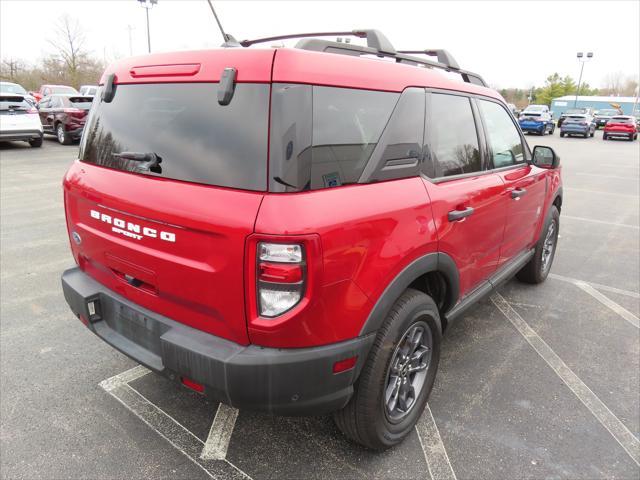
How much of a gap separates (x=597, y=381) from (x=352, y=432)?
6.31 feet

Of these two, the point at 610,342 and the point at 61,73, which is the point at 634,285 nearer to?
the point at 610,342

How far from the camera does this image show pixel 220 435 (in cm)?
254

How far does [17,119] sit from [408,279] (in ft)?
49.5

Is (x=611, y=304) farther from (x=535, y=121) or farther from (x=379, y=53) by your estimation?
(x=535, y=121)

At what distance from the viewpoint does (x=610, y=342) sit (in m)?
3.71

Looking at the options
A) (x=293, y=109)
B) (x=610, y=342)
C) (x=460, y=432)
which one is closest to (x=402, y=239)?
(x=293, y=109)

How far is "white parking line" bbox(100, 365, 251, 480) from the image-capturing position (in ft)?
7.57

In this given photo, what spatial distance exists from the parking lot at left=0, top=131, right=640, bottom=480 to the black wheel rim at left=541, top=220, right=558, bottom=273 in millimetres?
380

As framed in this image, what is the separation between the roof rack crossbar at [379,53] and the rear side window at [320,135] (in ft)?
0.96

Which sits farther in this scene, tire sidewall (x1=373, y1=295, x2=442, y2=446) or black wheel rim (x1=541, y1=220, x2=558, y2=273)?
black wheel rim (x1=541, y1=220, x2=558, y2=273)

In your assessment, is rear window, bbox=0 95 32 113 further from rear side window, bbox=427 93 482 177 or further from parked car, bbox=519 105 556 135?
parked car, bbox=519 105 556 135

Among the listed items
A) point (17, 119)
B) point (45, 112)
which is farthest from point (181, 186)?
point (45, 112)

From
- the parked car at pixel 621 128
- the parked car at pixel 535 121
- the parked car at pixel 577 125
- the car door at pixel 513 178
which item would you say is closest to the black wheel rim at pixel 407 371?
the car door at pixel 513 178

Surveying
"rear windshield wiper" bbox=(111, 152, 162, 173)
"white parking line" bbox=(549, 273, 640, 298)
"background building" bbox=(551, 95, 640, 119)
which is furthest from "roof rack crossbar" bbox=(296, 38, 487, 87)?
"background building" bbox=(551, 95, 640, 119)
